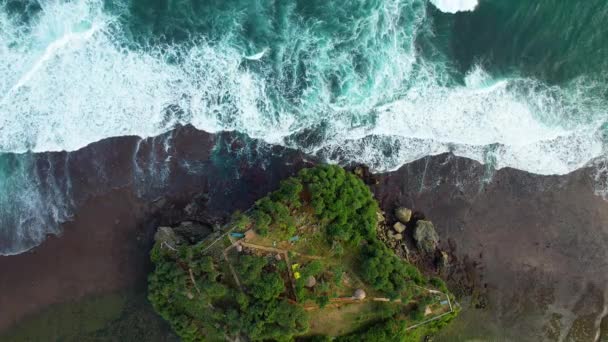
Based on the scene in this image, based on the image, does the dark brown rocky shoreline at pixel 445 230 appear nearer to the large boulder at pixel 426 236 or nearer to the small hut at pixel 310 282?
the large boulder at pixel 426 236

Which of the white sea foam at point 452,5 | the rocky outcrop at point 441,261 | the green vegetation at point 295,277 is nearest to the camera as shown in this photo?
the green vegetation at point 295,277

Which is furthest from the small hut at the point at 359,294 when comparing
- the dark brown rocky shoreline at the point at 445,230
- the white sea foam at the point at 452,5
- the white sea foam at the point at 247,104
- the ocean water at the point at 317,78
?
the white sea foam at the point at 452,5

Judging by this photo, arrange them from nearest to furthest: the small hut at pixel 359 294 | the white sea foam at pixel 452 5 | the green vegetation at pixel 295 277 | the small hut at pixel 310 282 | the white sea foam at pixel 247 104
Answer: the green vegetation at pixel 295 277, the small hut at pixel 310 282, the small hut at pixel 359 294, the white sea foam at pixel 247 104, the white sea foam at pixel 452 5

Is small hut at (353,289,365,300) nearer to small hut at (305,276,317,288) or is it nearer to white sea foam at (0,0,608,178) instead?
small hut at (305,276,317,288)

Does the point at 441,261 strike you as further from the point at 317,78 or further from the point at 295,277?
the point at 317,78

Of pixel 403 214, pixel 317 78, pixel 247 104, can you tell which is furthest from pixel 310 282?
pixel 317 78
